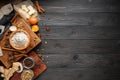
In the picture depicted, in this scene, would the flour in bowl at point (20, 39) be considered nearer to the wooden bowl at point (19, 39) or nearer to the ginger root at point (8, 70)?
the wooden bowl at point (19, 39)

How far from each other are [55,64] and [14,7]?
1.81ft

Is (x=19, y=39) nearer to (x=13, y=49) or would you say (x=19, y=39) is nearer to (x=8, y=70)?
(x=13, y=49)

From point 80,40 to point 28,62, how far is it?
1.48 feet

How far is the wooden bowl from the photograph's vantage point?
2207 millimetres

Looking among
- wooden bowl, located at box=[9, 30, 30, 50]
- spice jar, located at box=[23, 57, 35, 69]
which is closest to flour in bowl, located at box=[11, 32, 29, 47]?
wooden bowl, located at box=[9, 30, 30, 50]

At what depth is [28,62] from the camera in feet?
7.40

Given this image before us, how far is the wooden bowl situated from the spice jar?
3.9 inches

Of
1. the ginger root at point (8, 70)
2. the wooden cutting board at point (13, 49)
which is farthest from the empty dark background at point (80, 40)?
the ginger root at point (8, 70)

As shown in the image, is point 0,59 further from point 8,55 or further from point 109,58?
point 109,58

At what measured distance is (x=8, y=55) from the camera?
225 centimetres

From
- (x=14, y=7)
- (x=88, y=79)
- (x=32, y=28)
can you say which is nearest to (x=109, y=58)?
(x=88, y=79)

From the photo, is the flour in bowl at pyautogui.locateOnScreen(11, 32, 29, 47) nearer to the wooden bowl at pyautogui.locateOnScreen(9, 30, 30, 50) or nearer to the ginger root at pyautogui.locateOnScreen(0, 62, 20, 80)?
the wooden bowl at pyautogui.locateOnScreen(9, 30, 30, 50)

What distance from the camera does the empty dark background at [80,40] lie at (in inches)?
91.9

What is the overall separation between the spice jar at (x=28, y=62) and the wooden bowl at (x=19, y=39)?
0.32 feet
